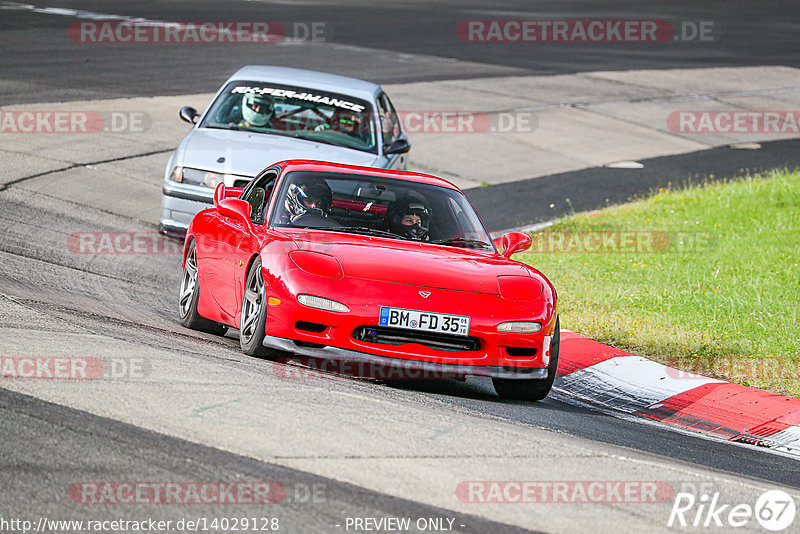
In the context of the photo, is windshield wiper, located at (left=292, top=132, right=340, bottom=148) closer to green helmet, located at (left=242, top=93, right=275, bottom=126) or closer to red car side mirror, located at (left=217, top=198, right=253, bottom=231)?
green helmet, located at (left=242, top=93, right=275, bottom=126)

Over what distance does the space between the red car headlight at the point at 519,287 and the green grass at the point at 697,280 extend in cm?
222

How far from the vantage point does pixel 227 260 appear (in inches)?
342

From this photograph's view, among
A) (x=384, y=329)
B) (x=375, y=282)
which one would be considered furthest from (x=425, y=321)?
(x=375, y=282)

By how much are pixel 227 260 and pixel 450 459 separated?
3.65 metres

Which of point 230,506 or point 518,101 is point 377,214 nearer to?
point 230,506

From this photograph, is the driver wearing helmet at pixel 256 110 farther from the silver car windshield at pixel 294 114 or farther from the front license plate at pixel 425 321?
the front license plate at pixel 425 321

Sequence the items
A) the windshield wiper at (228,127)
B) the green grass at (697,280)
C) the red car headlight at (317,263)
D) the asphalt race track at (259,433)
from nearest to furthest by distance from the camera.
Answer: the asphalt race track at (259,433) → the red car headlight at (317,263) → the green grass at (697,280) → the windshield wiper at (228,127)

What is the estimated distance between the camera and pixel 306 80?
14.1 metres

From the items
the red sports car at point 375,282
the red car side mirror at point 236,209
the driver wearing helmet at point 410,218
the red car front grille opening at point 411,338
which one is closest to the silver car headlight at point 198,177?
the red sports car at point 375,282

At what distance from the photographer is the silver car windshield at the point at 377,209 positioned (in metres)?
8.63

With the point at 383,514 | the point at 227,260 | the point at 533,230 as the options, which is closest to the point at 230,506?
the point at 383,514

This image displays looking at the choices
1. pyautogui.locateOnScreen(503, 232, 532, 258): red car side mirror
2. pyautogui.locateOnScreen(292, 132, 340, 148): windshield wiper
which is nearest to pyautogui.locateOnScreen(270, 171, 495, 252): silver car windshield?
pyautogui.locateOnScreen(503, 232, 532, 258): red car side mirror

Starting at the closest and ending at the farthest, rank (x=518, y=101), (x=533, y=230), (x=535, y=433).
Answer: (x=535, y=433) → (x=533, y=230) → (x=518, y=101)

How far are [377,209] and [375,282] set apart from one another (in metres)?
1.51
